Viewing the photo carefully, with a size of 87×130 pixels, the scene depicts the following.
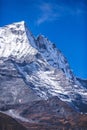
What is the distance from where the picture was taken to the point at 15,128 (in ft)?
546

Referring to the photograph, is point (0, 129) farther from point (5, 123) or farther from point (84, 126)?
point (84, 126)

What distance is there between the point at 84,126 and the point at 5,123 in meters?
32.7

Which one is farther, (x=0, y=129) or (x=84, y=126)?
(x=84, y=126)

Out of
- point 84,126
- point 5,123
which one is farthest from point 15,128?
point 84,126

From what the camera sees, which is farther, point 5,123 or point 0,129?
point 5,123

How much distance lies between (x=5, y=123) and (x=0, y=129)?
11.0m

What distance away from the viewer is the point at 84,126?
182 meters

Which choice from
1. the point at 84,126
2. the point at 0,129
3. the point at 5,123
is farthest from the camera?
the point at 84,126

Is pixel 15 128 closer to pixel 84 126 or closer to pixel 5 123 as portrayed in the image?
pixel 5 123

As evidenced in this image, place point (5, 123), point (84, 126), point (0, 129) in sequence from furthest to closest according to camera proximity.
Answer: point (84, 126), point (5, 123), point (0, 129)

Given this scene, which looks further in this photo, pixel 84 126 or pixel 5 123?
pixel 84 126

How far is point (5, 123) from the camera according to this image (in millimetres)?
165250

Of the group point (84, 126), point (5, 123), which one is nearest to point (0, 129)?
point (5, 123)
